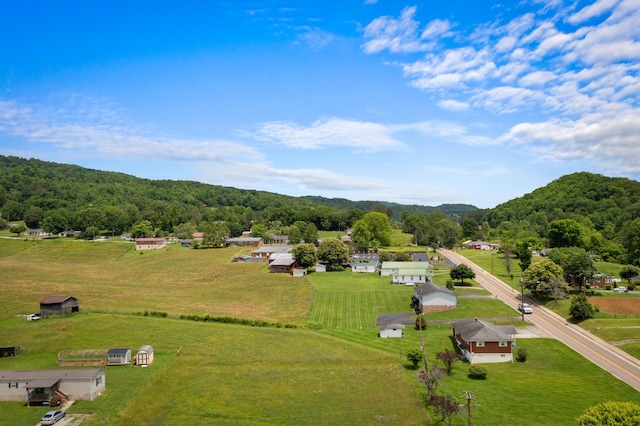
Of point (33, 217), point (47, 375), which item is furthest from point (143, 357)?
point (33, 217)

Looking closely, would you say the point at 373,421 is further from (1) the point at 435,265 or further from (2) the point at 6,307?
(1) the point at 435,265

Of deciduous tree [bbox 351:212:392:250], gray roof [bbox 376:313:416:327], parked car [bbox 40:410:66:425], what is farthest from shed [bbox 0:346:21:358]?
deciduous tree [bbox 351:212:392:250]

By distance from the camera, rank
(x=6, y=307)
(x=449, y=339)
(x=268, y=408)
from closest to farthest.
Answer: (x=268, y=408), (x=449, y=339), (x=6, y=307)

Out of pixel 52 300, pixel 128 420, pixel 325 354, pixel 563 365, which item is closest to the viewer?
pixel 128 420

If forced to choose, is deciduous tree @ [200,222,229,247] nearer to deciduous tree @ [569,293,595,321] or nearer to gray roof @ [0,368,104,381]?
gray roof @ [0,368,104,381]

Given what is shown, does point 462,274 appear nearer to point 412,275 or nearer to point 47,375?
point 412,275

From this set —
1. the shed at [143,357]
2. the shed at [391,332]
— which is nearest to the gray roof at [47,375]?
the shed at [143,357]

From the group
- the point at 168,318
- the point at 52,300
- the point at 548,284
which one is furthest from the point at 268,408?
the point at 548,284

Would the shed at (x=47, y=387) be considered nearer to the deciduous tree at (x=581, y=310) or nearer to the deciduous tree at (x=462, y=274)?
the deciduous tree at (x=581, y=310)
